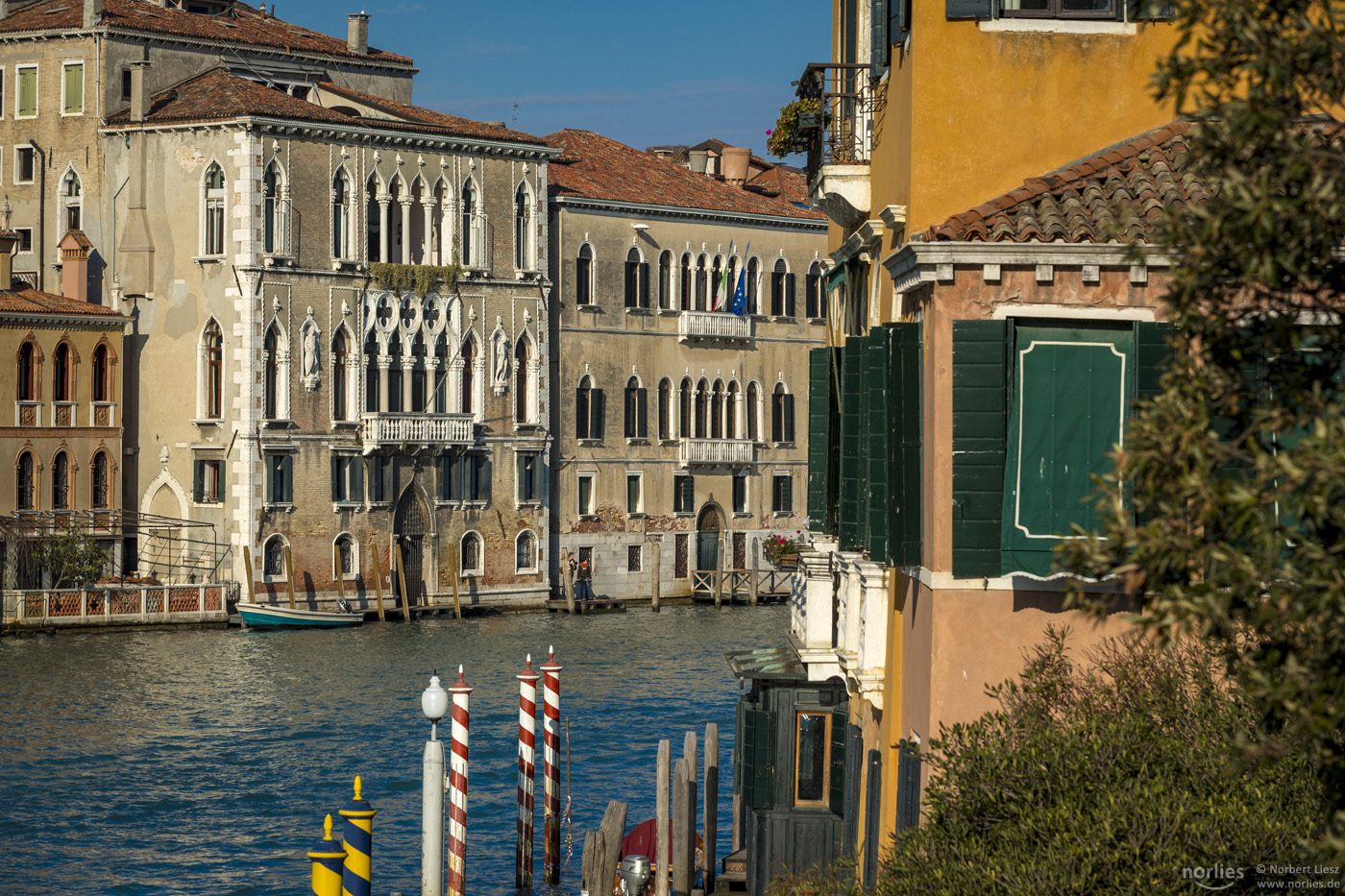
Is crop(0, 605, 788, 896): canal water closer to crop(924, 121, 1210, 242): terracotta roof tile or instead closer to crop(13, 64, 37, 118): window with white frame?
crop(924, 121, 1210, 242): terracotta roof tile

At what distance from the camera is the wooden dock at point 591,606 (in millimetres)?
39781

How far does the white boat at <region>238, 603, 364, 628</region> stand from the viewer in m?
34.8

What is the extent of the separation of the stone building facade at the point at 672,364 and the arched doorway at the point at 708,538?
1.5 inches

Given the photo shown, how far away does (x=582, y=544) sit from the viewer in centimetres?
4156

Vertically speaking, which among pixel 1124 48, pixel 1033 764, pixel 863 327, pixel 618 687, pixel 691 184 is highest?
pixel 691 184

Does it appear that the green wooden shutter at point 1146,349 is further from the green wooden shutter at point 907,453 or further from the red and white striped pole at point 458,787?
the red and white striped pole at point 458,787

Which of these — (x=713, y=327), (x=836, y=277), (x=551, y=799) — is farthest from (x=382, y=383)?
(x=836, y=277)

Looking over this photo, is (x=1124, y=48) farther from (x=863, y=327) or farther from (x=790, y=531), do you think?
(x=790, y=531)

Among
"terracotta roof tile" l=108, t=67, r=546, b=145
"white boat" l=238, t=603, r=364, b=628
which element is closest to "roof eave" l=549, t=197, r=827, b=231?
"terracotta roof tile" l=108, t=67, r=546, b=145

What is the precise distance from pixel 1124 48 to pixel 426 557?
30.6 metres

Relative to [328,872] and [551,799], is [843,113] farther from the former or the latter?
[551,799]

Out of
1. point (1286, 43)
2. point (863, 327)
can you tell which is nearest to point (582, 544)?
point (863, 327)

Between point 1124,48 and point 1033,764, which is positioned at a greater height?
point 1124,48

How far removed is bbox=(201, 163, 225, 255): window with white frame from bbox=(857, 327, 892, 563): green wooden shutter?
28.5m
